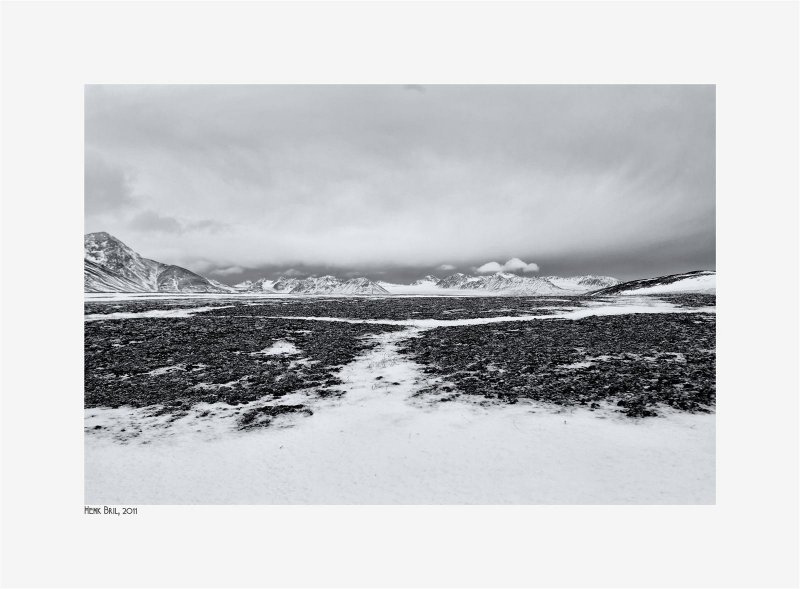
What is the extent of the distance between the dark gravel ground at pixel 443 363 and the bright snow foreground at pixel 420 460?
1.10 metres

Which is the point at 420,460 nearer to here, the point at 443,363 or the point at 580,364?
the point at 443,363

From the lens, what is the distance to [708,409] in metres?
9.13

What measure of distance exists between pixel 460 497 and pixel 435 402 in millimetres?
4074

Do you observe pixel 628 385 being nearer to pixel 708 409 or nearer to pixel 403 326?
pixel 708 409

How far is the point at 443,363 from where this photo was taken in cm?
1456

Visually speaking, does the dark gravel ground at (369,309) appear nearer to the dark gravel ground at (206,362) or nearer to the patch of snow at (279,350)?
the dark gravel ground at (206,362)

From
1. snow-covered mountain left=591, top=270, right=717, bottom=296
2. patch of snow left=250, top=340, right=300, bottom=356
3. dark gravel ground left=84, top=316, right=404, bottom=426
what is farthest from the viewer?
snow-covered mountain left=591, top=270, right=717, bottom=296

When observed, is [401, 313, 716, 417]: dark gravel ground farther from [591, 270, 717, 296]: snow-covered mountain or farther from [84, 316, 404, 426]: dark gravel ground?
[591, 270, 717, 296]: snow-covered mountain

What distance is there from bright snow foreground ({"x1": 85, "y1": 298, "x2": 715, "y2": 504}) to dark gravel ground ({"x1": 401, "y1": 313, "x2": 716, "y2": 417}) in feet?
3.99

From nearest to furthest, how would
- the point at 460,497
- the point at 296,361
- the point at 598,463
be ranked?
the point at 460,497 < the point at 598,463 < the point at 296,361

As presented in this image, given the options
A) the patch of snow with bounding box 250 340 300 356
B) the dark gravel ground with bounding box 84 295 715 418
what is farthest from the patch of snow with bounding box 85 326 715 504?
the patch of snow with bounding box 250 340 300 356

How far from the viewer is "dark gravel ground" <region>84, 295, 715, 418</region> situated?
34.7 ft

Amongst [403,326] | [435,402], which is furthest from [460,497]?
[403,326]

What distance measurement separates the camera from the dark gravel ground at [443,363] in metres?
10.6
